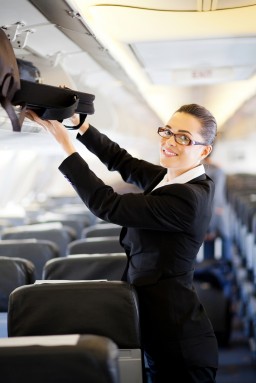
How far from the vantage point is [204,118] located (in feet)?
8.61

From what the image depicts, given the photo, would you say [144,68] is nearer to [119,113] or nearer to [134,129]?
[119,113]

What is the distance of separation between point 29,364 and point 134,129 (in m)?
10.9

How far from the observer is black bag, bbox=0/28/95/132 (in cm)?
224

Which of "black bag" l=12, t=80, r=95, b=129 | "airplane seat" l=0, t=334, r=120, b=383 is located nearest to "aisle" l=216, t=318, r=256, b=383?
"black bag" l=12, t=80, r=95, b=129

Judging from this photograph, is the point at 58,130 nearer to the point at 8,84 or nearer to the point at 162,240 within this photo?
the point at 8,84

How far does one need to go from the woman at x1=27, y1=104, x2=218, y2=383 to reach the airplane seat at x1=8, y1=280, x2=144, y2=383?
0.19 meters

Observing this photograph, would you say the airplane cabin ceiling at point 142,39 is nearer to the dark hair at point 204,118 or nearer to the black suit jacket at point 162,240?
the dark hair at point 204,118

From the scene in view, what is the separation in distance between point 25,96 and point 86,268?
1.28 meters

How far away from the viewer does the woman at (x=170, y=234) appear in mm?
2422

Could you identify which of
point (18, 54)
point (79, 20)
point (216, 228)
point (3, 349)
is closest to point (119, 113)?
point (216, 228)

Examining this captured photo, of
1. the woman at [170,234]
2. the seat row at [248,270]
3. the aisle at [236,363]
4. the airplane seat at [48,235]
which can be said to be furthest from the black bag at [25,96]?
the seat row at [248,270]

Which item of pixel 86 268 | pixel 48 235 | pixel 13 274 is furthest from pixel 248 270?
pixel 13 274

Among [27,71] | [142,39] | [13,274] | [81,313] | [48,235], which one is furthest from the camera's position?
[48,235]

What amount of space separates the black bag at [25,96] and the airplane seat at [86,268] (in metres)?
1.09
